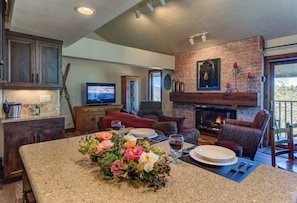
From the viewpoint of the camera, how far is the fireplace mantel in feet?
13.4

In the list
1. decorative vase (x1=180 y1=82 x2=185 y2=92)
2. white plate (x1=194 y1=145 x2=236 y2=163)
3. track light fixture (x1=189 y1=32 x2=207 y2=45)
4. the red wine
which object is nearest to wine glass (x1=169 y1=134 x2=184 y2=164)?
the red wine

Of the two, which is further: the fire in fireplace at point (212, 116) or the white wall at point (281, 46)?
the fire in fireplace at point (212, 116)

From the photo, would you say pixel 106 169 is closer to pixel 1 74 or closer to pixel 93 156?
pixel 93 156

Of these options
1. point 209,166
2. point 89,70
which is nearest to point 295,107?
point 209,166

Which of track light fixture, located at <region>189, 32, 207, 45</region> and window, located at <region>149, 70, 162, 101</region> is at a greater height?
track light fixture, located at <region>189, 32, 207, 45</region>

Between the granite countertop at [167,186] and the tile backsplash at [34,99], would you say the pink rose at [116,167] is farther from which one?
the tile backsplash at [34,99]

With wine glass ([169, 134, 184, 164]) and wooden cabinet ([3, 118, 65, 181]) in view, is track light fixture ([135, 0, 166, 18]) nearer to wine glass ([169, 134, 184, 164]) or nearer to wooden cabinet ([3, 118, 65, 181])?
wooden cabinet ([3, 118, 65, 181])

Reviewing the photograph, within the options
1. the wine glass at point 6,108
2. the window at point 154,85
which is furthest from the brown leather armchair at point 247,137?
the window at point 154,85

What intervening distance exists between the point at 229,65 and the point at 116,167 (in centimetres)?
460

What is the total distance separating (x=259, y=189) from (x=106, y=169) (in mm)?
680

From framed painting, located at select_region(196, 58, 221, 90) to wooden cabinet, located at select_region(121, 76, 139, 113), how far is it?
8.48 feet

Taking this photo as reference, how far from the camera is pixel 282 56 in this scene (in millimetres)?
3984

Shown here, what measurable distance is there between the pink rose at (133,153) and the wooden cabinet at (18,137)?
2.40m

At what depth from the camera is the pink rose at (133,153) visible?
80cm
